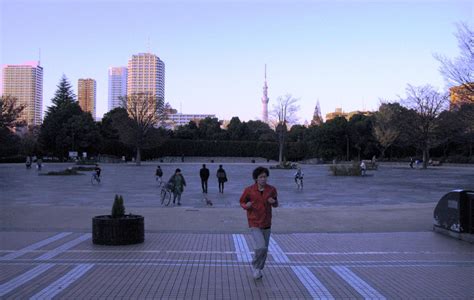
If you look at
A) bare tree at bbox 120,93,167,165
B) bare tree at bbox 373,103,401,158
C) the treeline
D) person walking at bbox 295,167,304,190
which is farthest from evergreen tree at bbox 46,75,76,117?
person walking at bbox 295,167,304,190

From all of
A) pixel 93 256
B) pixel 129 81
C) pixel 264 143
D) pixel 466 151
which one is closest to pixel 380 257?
pixel 93 256

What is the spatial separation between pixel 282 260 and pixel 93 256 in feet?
11.1

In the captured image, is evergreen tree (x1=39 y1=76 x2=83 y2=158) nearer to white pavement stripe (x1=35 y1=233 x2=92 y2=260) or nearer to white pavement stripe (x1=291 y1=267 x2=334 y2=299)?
white pavement stripe (x1=35 y1=233 x2=92 y2=260)

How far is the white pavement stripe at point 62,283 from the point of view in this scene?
580cm

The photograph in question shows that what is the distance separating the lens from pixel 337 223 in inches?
510

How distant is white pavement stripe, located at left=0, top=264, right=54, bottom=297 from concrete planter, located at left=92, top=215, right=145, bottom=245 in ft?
6.06

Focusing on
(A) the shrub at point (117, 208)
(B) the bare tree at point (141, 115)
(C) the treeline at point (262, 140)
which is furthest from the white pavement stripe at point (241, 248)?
(B) the bare tree at point (141, 115)

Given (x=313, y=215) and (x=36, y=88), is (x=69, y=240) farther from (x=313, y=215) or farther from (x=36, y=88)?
(x=36, y=88)

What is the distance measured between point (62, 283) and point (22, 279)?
2.22 ft

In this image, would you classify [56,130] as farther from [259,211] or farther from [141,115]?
[259,211]

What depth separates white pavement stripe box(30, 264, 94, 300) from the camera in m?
5.80

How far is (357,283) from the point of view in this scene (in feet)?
21.6

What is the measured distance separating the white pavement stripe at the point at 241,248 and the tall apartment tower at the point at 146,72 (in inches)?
5737

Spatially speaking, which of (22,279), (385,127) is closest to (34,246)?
(22,279)
